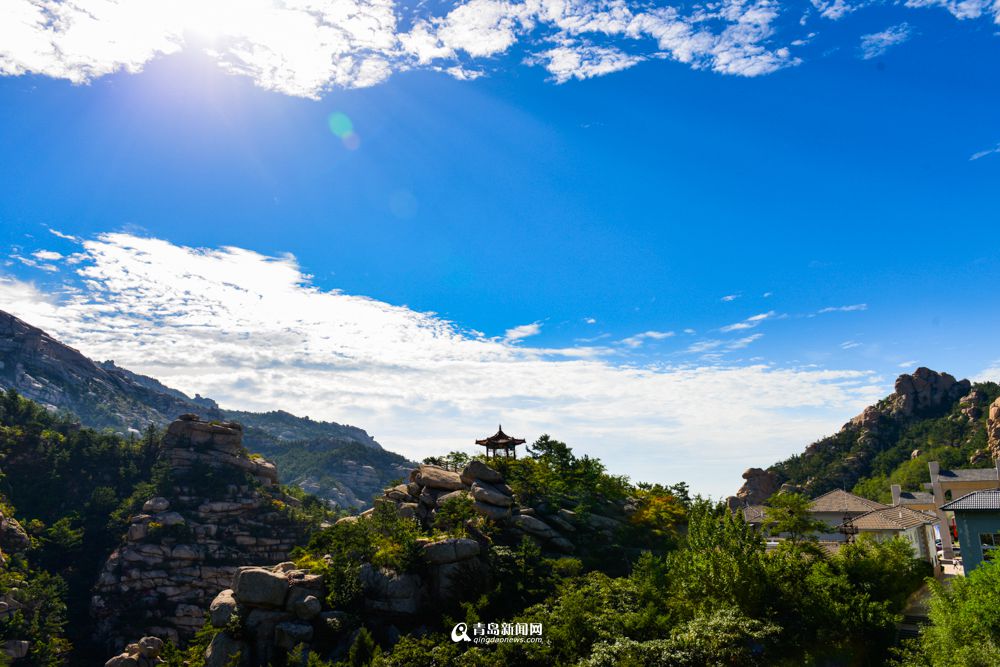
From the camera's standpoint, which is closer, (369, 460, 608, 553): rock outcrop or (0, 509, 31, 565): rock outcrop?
(369, 460, 608, 553): rock outcrop

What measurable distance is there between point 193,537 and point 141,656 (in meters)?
22.2

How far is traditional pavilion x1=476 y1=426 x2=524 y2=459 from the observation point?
4922 centimetres

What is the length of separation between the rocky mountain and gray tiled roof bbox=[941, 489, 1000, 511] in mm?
59830

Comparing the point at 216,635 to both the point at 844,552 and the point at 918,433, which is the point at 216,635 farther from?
the point at 918,433

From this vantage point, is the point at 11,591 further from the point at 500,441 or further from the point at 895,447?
the point at 895,447

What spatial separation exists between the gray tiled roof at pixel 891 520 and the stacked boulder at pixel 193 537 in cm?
6030

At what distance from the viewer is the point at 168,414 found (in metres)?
182

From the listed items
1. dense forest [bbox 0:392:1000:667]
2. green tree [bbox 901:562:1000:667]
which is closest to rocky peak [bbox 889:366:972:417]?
dense forest [bbox 0:392:1000:667]

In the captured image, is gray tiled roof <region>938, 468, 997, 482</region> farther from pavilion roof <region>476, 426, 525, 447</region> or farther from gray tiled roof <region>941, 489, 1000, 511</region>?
pavilion roof <region>476, 426, 525, 447</region>

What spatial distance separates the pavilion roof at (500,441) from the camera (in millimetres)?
49219

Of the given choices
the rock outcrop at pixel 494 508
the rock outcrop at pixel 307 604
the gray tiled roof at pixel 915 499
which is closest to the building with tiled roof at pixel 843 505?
the gray tiled roof at pixel 915 499

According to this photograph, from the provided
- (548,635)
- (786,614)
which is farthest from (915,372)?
(548,635)

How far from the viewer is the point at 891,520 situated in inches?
1813

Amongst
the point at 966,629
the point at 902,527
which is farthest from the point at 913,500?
the point at 966,629
